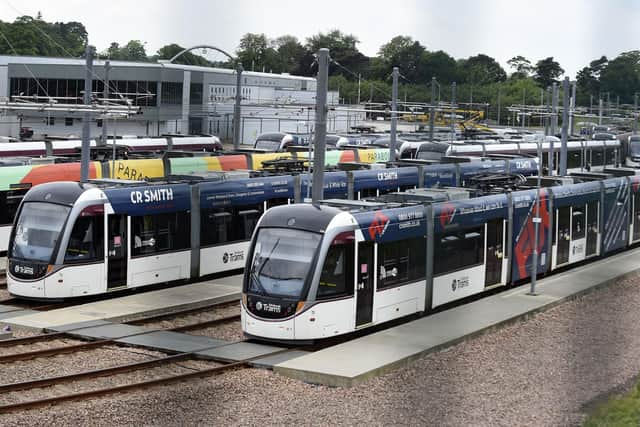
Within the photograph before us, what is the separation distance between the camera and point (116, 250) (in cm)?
1597

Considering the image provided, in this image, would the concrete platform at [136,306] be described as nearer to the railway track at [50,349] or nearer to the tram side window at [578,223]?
the railway track at [50,349]

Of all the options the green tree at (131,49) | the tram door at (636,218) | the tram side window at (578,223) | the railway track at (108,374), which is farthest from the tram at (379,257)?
the green tree at (131,49)

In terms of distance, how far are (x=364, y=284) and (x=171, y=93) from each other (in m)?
24.6

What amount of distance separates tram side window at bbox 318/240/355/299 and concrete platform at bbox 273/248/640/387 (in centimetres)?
69

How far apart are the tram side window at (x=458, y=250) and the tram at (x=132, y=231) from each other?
4615 mm

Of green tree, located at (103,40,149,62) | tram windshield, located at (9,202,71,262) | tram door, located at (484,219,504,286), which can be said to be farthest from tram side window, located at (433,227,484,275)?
green tree, located at (103,40,149,62)

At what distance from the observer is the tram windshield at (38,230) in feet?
50.3

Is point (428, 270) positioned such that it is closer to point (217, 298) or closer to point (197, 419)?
point (217, 298)

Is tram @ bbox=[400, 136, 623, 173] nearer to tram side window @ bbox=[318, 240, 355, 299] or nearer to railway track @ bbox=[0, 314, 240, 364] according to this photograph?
tram side window @ bbox=[318, 240, 355, 299]

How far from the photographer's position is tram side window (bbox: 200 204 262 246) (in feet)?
59.1

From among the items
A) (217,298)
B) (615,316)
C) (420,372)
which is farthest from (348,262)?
(615,316)

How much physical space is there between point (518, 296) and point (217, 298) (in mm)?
5053

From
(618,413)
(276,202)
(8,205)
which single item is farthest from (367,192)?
(618,413)

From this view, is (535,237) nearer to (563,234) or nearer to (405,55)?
(563,234)
